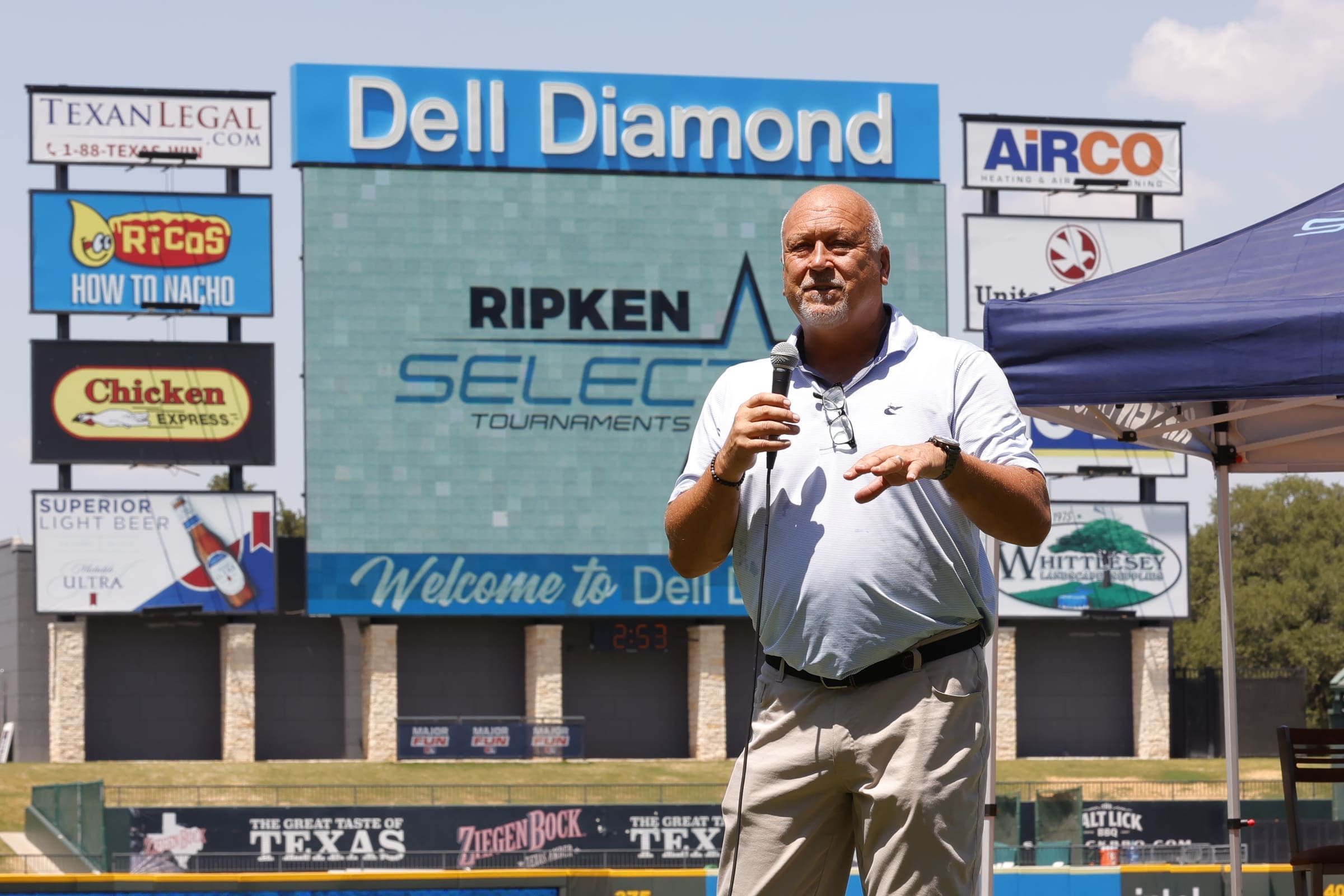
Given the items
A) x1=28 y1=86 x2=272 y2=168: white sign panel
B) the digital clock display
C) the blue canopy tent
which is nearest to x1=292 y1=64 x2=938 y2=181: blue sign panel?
x1=28 y1=86 x2=272 y2=168: white sign panel

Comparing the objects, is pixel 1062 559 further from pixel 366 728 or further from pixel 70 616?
pixel 70 616

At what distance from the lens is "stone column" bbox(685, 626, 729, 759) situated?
49.6 metres

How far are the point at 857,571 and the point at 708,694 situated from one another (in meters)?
46.3

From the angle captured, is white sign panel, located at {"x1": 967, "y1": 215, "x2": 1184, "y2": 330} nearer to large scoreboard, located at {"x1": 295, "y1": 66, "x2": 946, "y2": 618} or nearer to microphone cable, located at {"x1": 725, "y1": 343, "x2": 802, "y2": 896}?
large scoreboard, located at {"x1": 295, "y1": 66, "x2": 946, "y2": 618}

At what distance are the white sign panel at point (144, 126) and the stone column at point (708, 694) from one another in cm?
1723

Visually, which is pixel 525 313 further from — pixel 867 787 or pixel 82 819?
pixel 867 787

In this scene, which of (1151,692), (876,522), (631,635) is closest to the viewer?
(876,522)

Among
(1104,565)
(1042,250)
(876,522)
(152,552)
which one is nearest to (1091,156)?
(1042,250)

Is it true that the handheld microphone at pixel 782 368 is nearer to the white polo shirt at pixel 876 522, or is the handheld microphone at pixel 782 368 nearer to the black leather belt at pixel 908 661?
the white polo shirt at pixel 876 522

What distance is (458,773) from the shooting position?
4547cm

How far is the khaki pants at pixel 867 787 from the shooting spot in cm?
369

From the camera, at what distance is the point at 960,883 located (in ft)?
12.3

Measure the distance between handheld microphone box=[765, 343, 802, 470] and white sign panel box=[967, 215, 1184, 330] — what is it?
47.8 meters

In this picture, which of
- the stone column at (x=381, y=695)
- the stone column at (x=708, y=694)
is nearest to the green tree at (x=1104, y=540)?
the stone column at (x=708, y=694)
